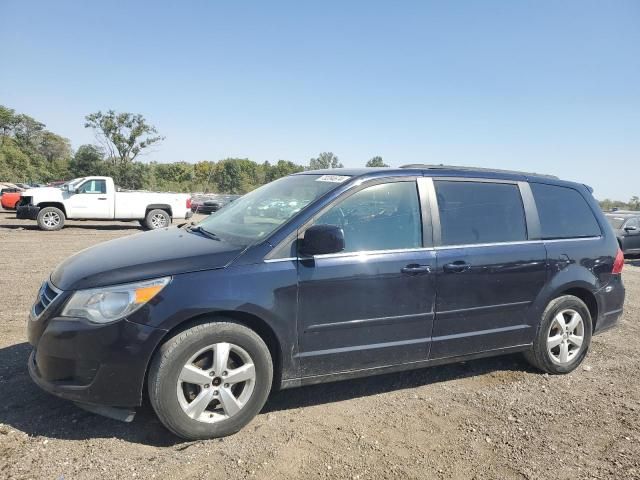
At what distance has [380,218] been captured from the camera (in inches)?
137

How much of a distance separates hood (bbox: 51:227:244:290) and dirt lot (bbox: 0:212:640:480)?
948mm

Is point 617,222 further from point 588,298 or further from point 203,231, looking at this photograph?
point 203,231

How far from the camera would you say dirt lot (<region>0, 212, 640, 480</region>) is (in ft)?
8.67

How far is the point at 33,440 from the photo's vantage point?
276cm

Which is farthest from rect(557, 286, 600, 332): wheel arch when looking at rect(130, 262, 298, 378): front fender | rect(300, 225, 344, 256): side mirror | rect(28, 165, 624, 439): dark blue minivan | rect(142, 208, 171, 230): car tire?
rect(142, 208, 171, 230): car tire

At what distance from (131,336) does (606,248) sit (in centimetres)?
433

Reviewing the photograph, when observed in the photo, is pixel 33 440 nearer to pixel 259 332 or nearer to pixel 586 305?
pixel 259 332

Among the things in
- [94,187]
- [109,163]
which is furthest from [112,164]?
[94,187]

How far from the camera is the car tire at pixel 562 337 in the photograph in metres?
4.12

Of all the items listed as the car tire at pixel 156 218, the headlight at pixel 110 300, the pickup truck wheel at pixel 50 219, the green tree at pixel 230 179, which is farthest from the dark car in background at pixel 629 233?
the green tree at pixel 230 179

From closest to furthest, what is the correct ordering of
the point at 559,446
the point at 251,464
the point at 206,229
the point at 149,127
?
the point at 251,464 < the point at 559,446 < the point at 206,229 < the point at 149,127

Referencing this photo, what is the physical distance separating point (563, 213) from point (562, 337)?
117 centimetres

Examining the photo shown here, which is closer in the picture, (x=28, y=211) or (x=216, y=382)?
(x=216, y=382)

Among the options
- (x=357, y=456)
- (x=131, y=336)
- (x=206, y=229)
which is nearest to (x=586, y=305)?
(x=357, y=456)
